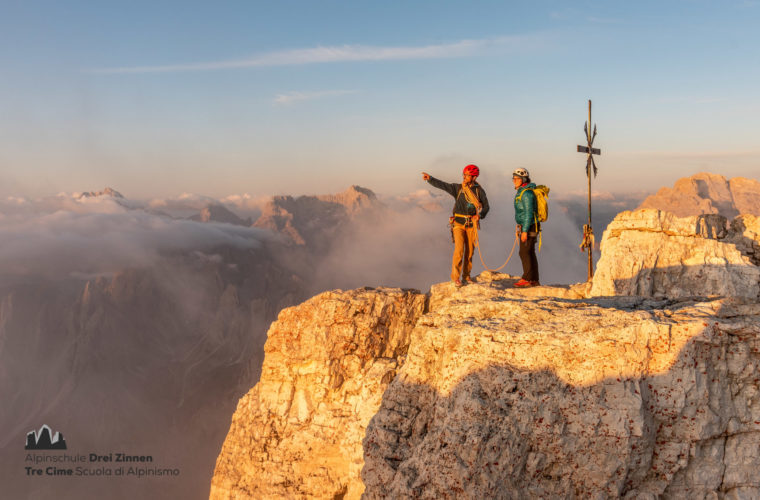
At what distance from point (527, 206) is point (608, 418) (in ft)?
29.6

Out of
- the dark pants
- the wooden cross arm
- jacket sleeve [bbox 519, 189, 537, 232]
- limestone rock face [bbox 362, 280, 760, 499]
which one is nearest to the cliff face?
limestone rock face [bbox 362, 280, 760, 499]

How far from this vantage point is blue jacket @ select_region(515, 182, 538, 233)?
19.7 metres

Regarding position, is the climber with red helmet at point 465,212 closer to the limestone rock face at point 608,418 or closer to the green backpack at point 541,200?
the green backpack at point 541,200

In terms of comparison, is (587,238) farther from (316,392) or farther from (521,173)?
(316,392)

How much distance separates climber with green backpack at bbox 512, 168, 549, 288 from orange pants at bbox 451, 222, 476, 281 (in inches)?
75.5

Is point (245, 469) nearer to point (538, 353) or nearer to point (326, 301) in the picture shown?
point (326, 301)

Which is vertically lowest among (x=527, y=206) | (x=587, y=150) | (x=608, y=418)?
(x=608, y=418)

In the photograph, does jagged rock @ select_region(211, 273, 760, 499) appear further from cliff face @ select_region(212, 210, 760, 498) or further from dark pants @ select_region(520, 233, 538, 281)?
dark pants @ select_region(520, 233, 538, 281)

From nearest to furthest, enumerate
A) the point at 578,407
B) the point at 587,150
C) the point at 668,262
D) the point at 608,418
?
the point at 608,418 < the point at 578,407 < the point at 668,262 < the point at 587,150

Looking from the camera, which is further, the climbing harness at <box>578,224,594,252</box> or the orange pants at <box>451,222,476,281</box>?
the climbing harness at <box>578,224,594,252</box>

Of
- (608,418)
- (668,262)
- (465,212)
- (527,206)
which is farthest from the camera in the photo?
(465,212)

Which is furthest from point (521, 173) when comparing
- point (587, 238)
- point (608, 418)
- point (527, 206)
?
point (608, 418)

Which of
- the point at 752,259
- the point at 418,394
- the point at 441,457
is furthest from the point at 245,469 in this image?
the point at 752,259

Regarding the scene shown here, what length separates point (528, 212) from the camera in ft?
64.7
